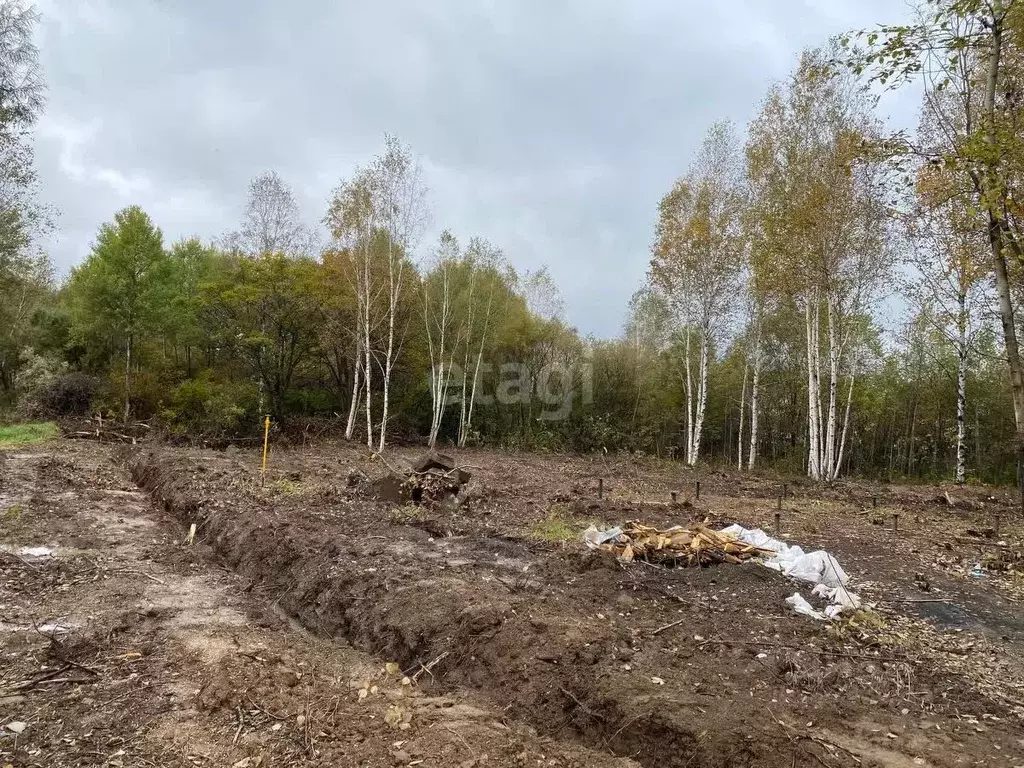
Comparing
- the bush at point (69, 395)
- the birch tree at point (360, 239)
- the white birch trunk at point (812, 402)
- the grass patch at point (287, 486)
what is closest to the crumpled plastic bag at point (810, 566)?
the grass patch at point (287, 486)

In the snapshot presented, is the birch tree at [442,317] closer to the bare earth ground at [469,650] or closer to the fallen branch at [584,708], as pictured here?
the bare earth ground at [469,650]

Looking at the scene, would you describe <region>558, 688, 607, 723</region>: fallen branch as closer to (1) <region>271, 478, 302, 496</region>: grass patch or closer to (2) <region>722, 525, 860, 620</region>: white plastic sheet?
(2) <region>722, 525, 860, 620</region>: white plastic sheet

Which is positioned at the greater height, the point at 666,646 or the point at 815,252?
the point at 815,252

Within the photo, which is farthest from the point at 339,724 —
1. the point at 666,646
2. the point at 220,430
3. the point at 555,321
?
the point at 555,321

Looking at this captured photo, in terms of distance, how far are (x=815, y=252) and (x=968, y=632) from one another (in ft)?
43.0

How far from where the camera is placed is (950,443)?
2670 cm

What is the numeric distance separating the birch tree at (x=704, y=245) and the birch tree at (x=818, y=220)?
4.58 ft

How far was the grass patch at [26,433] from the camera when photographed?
16.6 meters

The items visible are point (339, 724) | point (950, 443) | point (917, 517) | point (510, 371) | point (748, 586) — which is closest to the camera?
point (339, 724)

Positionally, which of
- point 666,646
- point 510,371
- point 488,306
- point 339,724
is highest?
point 488,306

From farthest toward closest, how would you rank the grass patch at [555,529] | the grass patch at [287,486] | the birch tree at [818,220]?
the birch tree at [818,220] < the grass patch at [287,486] < the grass patch at [555,529]

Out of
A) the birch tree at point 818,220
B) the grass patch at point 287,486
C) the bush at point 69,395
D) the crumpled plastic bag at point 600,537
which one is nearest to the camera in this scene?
the crumpled plastic bag at point 600,537

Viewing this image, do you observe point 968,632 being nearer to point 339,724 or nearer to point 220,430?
point 339,724

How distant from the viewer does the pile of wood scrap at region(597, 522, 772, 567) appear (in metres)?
6.68
